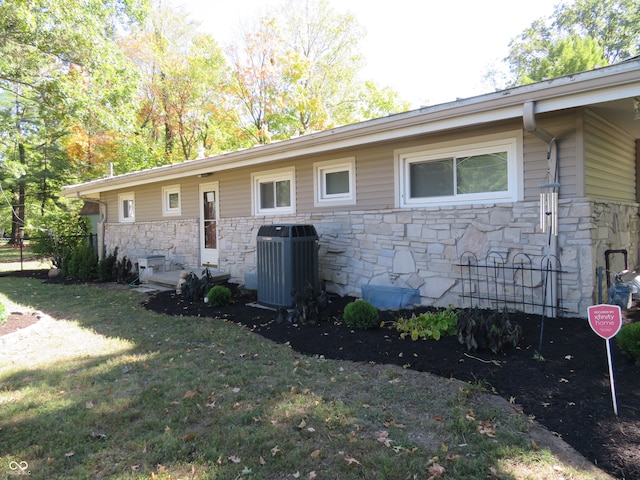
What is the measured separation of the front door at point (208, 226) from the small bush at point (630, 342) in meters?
7.39

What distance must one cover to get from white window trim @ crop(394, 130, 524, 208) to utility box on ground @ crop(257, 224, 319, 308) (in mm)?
1507

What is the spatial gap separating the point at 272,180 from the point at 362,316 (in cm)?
392

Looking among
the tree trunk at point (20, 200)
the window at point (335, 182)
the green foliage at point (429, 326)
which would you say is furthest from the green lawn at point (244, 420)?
the tree trunk at point (20, 200)

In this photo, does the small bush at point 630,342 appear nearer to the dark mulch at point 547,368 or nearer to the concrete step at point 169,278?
the dark mulch at point 547,368

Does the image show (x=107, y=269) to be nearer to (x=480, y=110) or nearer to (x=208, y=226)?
(x=208, y=226)

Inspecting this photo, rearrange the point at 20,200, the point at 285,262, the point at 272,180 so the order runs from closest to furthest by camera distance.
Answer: the point at 285,262
the point at 272,180
the point at 20,200

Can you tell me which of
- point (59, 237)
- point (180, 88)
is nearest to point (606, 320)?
point (59, 237)

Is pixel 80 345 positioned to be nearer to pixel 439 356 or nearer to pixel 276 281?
pixel 276 281

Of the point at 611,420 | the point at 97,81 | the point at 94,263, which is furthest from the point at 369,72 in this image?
the point at 611,420

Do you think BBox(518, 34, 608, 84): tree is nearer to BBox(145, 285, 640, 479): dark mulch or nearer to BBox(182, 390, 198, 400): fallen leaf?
BBox(145, 285, 640, 479): dark mulch

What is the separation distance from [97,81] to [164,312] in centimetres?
647

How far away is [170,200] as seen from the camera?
10.1m

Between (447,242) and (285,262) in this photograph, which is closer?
(447,242)

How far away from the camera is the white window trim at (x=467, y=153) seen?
4715 millimetres
